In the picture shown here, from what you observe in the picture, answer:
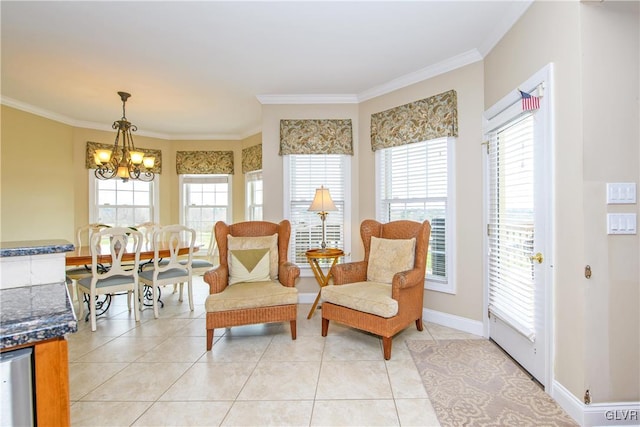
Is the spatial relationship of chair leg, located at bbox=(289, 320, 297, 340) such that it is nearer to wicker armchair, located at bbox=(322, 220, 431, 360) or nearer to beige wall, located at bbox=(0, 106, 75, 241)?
wicker armchair, located at bbox=(322, 220, 431, 360)

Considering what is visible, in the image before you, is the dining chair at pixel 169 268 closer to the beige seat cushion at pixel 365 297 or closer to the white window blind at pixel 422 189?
the beige seat cushion at pixel 365 297

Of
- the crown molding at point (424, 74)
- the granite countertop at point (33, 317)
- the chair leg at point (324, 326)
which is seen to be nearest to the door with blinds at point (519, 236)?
the crown molding at point (424, 74)

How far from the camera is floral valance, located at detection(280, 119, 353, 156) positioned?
382 cm

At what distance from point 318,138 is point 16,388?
3426 millimetres

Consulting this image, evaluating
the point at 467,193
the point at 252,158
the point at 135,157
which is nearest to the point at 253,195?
the point at 252,158

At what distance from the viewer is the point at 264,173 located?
391 centimetres

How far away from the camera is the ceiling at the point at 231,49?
2.26 meters

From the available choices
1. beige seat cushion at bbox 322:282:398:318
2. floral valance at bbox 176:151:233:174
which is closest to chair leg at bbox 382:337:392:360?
beige seat cushion at bbox 322:282:398:318

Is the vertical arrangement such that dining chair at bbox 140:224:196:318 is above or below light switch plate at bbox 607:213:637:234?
below

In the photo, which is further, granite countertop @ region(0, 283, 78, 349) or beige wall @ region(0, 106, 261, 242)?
beige wall @ region(0, 106, 261, 242)

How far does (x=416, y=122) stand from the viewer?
3.23 meters

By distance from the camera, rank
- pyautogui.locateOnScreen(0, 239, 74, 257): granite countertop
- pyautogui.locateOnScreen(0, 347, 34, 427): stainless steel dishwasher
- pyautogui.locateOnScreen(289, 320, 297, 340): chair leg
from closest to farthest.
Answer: pyautogui.locateOnScreen(0, 347, 34, 427): stainless steel dishwasher, pyautogui.locateOnScreen(0, 239, 74, 257): granite countertop, pyautogui.locateOnScreen(289, 320, 297, 340): chair leg

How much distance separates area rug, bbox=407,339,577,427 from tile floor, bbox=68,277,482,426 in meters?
0.11

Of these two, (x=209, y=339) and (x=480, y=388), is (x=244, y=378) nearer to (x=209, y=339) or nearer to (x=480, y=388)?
(x=209, y=339)
